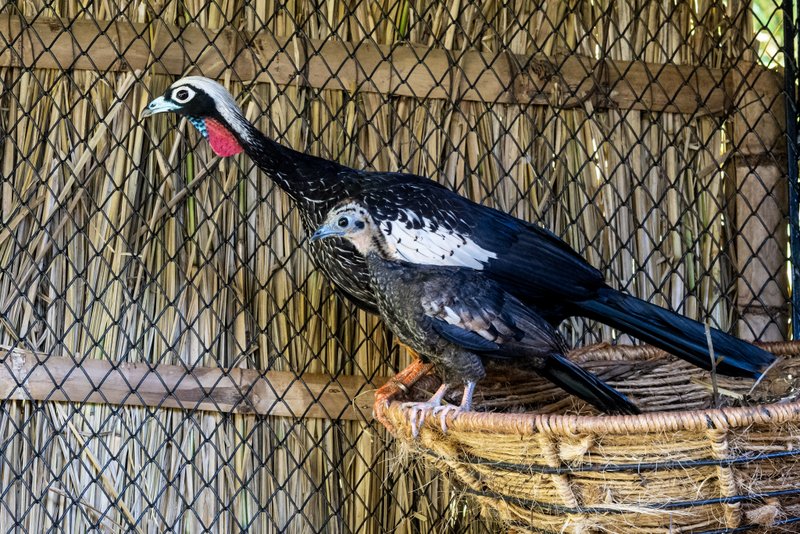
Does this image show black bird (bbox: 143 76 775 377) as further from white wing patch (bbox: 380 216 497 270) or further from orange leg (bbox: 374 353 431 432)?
orange leg (bbox: 374 353 431 432)

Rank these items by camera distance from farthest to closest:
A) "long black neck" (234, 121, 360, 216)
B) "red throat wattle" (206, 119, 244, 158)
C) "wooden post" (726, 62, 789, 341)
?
"wooden post" (726, 62, 789, 341)
"red throat wattle" (206, 119, 244, 158)
"long black neck" (234, 121, 360, 216)

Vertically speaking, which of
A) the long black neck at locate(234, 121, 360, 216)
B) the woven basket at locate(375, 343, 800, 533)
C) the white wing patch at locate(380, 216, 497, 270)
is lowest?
the woven basket at locate(375, 343, 800, 533)

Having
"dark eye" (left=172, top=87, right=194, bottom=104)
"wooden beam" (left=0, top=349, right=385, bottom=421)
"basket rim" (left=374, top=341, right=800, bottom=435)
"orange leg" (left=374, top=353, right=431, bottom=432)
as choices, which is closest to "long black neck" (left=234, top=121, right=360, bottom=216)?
"dark eye" (left=172, top=87, right=194, bottom=104)

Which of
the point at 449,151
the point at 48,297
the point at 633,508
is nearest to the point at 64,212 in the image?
the point at 48,297

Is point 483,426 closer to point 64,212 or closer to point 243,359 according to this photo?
point 243,359

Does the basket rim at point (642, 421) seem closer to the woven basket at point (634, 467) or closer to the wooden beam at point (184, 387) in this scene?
the woven basket at point (634, 467)

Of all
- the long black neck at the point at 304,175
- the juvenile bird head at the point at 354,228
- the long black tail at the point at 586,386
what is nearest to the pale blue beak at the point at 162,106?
the long black neck at the point at 304,175

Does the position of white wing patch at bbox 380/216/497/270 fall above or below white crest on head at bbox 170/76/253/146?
below

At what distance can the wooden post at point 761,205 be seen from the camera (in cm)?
281

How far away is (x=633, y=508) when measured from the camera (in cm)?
162

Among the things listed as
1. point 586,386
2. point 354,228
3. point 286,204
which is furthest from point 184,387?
point 586,386

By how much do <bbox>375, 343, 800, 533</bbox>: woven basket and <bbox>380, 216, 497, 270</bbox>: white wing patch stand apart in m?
0.42

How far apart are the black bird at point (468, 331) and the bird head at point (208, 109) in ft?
2.11

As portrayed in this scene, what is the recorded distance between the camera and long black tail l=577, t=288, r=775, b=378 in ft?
7.06
